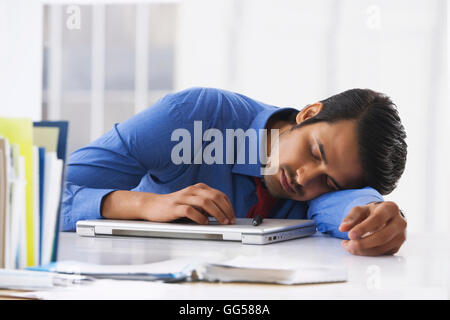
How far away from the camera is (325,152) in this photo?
92 centimetres

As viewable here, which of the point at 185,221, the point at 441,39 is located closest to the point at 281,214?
the point at 185,221

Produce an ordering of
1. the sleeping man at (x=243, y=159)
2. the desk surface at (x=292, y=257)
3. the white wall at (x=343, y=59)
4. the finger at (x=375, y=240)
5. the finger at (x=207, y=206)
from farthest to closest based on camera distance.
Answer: the white wall at (x=343, y=59) < the sleeping man at (x=243, y=159) < the finger at (x=207, y=206) < the finger at (x=375, y=240) < the desk surface at (x=292, y=257)

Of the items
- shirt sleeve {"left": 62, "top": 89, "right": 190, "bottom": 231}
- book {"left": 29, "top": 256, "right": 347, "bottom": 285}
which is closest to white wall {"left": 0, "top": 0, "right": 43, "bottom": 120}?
shirt sleeve {"left": 62, "top": 89, "right": 190, "bottom": 231}

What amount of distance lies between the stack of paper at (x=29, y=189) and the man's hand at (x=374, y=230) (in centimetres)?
33

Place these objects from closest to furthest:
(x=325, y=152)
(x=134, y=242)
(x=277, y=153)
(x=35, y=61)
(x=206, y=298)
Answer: (x=206, y=298) < (x=134, y=242) < (x=325, y=152) < (x=277, y=153) < (x=35, y=61)

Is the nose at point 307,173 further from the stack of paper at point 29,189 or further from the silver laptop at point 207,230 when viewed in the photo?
the stack of paper at point 29,189

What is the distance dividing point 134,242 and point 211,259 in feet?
0.59

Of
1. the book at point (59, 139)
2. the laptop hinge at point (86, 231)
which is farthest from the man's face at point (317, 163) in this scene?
the book at point (59, 139)

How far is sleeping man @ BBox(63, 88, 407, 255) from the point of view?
0.85m

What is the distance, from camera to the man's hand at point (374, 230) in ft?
2.04

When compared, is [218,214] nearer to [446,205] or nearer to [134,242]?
[134,242]

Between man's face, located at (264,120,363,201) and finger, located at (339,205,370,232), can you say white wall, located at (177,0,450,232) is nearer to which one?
man's face, located at (264,120,363,201)

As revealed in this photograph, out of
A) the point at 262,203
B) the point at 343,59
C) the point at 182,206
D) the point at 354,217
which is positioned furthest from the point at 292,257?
the point at 343,59

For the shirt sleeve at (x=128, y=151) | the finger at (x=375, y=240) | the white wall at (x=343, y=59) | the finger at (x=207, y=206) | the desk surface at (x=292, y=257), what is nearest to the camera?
the desk surface at (x=292, y=257)
